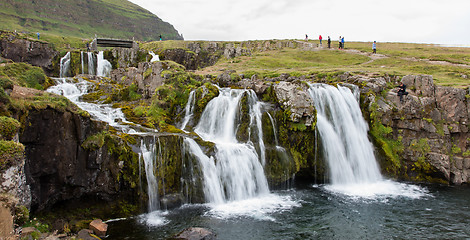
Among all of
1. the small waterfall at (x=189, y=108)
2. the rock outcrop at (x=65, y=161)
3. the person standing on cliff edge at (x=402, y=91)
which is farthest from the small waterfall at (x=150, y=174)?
the person standing on cliff edge at (x=402, y=91)

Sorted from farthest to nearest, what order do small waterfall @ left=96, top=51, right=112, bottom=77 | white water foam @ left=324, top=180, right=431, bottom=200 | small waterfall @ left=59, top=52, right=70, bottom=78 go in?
small waterfall @ left=96, top=51, right=112, bottom=77
small waterfall @ left=59, top=52, right=70, bottom=78
white water foam @ left=324, top=180, right=431, bottom=200

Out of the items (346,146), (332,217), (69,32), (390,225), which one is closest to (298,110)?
(346,146)

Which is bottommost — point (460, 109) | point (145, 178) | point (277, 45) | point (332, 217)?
point (332, 217)

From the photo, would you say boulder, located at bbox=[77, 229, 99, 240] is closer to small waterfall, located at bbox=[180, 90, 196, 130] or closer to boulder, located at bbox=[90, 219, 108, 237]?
boulder, located at bbox=[90, 219, 108, 237]

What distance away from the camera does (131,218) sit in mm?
13250

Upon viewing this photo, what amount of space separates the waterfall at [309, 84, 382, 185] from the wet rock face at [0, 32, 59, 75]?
40664mm

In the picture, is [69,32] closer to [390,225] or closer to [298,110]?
[298,110]

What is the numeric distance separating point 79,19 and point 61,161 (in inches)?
4995

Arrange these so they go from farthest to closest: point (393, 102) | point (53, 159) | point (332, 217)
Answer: point (393, 102)
point (332, 217)
point (53, 159)

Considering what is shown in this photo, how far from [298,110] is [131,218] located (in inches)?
502

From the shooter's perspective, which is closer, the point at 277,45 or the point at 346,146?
the point at 346,146

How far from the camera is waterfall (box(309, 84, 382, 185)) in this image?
19.9 m

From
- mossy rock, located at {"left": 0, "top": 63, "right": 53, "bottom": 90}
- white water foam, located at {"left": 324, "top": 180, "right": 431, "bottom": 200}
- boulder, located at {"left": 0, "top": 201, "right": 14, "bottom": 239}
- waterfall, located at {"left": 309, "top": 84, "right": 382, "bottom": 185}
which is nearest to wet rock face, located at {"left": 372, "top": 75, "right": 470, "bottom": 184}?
waterfall, located at {"left": 309, "top": 84, "right": 382, "bottom": 185}

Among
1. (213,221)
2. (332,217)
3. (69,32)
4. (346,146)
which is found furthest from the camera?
(69,32)
